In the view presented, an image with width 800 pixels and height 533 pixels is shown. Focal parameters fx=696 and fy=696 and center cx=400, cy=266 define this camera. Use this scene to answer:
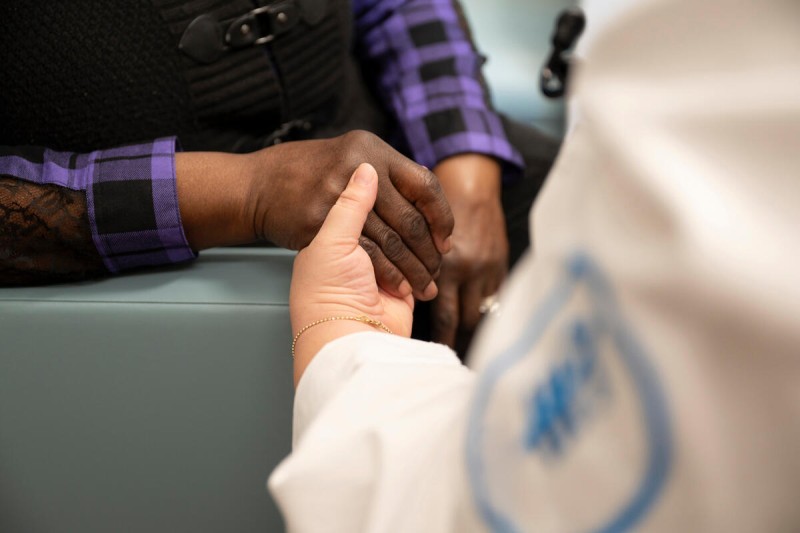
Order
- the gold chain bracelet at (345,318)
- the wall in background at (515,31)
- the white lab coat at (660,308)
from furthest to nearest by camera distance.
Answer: the wall in background at (515,31), the gold chain bracelet at (345,318), the white lab coat at (660,308)

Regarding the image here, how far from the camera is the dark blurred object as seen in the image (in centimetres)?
103

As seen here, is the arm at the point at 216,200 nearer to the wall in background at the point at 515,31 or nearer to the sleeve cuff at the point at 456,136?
the sleeve cuff at the point at 456,136

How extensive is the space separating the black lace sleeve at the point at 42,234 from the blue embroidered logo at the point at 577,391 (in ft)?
1.52

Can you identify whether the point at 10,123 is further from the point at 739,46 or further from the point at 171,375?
the point at 739,46

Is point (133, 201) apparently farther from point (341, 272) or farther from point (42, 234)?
point (341, 272)

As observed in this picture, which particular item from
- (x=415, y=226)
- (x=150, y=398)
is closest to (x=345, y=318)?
(x=415, y=226)

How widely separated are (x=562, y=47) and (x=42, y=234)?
0.76 metres

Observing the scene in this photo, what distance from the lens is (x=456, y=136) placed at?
2.74ft

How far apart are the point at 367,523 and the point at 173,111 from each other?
50 centimetres

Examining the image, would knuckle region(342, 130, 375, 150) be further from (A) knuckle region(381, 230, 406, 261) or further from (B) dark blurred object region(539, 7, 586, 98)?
(B) dark blurred object region(539, 7, 586, 98)

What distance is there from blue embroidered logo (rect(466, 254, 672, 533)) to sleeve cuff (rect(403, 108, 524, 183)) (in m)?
0.58

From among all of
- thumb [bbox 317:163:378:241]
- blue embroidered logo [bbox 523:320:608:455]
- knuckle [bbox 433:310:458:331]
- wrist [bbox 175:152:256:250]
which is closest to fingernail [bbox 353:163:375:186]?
thumb [bbox 317:163:378:241]

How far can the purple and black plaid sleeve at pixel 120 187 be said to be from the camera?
0.61 metres

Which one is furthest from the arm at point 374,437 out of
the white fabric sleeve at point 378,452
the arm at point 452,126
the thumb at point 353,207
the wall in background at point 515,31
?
the wall in background at point 515,31
